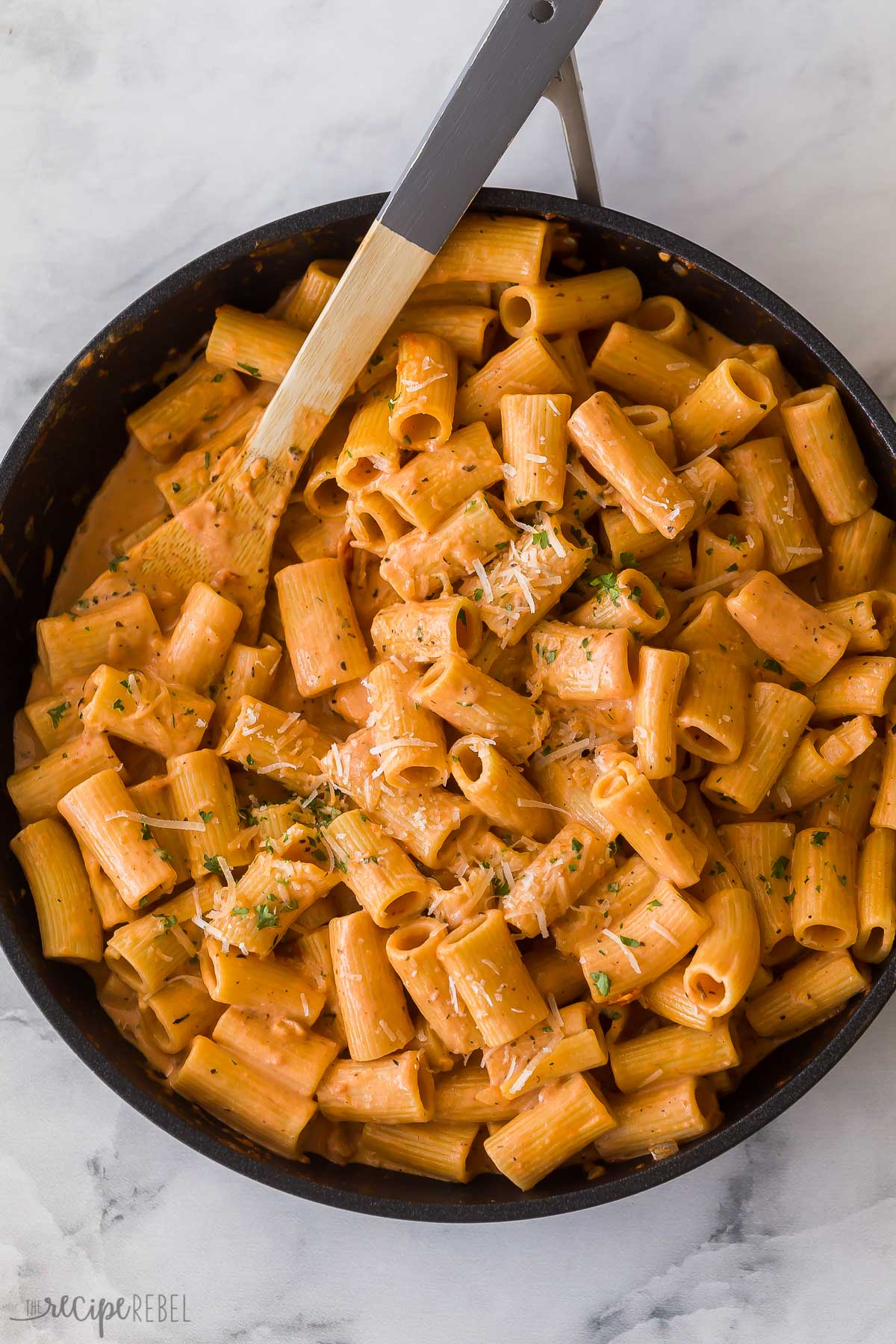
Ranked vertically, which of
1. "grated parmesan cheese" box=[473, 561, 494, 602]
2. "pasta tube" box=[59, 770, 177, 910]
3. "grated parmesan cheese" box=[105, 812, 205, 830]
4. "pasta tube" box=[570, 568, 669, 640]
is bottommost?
"pasta tube" box=[59, 770, 177, 910]

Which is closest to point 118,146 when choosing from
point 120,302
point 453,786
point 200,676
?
point 120,302

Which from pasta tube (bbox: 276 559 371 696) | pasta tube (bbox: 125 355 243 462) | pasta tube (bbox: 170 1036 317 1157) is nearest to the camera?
pasta tube (bbox: 170 1036 317 1157)

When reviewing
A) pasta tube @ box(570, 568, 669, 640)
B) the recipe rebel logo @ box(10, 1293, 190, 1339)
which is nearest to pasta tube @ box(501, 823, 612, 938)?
pasta tube @ box(570, 568, 669, 640)

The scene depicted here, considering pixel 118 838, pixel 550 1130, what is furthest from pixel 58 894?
pixel 550 1130

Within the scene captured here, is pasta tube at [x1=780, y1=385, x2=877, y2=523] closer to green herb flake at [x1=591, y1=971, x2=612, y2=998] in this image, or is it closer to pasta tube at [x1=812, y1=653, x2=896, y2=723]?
pasta tube at [x1=812, y1=653, x2=896, y2=723]

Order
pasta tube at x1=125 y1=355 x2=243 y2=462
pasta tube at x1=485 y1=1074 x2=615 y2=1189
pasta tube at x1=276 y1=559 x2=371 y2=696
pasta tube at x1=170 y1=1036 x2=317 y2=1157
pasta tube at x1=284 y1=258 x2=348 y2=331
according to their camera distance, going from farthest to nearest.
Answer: pasta tube at x1=125 y1=355 x2=243 y2=462 < pasta tube at x1=284 y1=258 x2=348 y2=331 < pasta tube at x1=276 y1=559 x2=371 y2=696 < pasta tube at x1=170 y1=1036 x2=317 y2=1157 < pasta tube at x1=485 y1=1074 x2=615 y2=1189

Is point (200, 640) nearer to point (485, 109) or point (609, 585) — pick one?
point (609, 585)

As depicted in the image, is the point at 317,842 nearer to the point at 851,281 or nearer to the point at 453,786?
the point at 453,786

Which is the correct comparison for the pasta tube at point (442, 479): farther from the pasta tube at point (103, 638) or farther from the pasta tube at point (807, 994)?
the pasta tube at point (807, 994)
